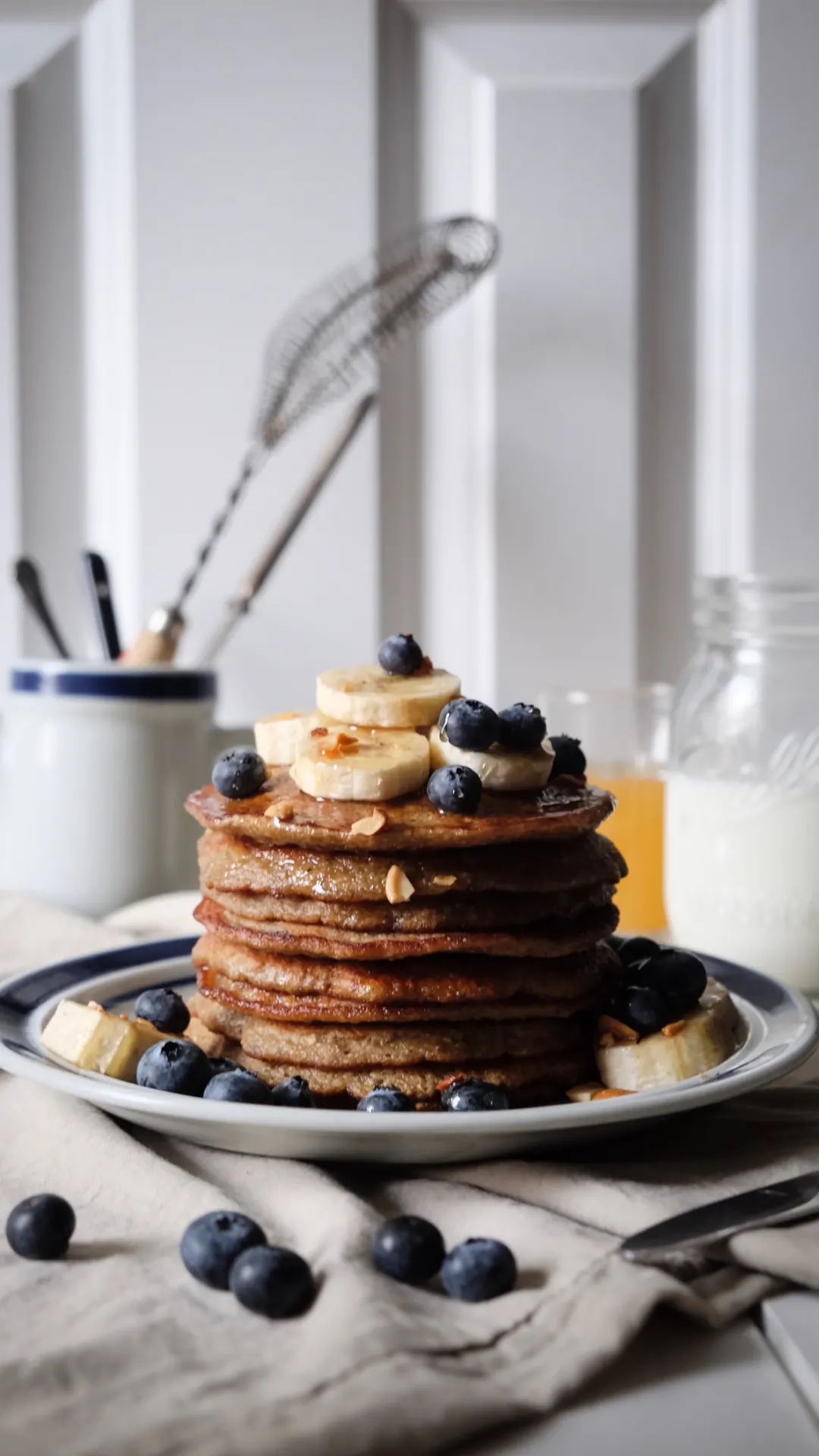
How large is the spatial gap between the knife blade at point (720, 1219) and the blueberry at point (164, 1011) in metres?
0.51

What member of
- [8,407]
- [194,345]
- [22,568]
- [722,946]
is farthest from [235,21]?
[722,946]

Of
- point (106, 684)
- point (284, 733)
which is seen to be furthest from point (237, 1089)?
point (106, 684)

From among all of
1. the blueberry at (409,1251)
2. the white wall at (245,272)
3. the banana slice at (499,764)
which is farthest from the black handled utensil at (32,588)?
the blueberry at (409,1251)

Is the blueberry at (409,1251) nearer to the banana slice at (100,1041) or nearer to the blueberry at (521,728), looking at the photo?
the banana slice at (100,1041)

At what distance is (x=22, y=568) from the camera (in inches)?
82.9


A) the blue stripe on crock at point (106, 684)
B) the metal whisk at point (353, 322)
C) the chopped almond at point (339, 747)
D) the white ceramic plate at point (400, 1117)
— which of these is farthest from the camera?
A: the metal whisk at point (353, 322)

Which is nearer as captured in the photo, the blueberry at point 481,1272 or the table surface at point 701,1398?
the table surface at point 701,1398

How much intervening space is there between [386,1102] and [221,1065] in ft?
0.58

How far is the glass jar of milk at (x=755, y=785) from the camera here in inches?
63.3

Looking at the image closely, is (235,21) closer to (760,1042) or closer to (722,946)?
(722,946)

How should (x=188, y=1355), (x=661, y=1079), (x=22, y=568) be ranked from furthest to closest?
(x=22, y=568) → (x=661, y=1079) → (x=188, y=1355)

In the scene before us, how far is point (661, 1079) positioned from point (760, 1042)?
0.34 ft

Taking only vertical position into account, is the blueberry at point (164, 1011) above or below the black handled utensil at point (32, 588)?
below

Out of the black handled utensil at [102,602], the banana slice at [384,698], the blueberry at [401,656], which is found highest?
the black handled utensil at [102,602]
